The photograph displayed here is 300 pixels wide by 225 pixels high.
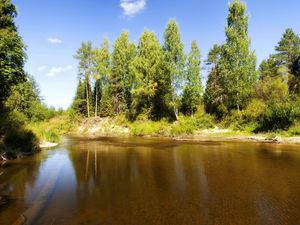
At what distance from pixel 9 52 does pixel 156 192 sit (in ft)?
42.5

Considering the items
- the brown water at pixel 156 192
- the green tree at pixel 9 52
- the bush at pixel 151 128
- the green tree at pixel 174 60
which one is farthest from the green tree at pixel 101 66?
the brown water at pixel 156 192

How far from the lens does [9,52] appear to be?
14766 mm

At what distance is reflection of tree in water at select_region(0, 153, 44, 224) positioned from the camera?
6.81 metres

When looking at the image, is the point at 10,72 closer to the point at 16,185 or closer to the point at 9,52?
the point at 9,52

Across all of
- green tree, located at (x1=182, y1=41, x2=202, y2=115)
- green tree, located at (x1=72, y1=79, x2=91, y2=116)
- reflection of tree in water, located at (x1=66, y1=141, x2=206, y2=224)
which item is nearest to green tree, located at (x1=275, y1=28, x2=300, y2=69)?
green tree, located at (x1=182, y1=41, x2=202, y2=115)

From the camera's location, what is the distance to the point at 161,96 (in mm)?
40812

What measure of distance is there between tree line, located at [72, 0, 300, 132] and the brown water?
17.5 m

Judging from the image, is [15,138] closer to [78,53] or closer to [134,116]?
[134,116]

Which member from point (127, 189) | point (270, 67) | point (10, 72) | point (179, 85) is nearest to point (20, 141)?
A: point (10, 72)

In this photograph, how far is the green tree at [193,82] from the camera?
35562 mm

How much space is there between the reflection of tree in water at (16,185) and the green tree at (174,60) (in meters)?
24.7

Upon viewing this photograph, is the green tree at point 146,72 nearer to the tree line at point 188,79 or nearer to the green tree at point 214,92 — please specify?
the tree line at point 188,79

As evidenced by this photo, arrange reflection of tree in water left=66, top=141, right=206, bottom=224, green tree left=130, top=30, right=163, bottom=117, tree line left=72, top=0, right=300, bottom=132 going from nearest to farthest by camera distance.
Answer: reflection of tree in water left=66, top=141, right=206, bottom=224
tree line left=72, top=0, right=300, bottom=132
green tree left=130, top=30, right=163, bottom=117

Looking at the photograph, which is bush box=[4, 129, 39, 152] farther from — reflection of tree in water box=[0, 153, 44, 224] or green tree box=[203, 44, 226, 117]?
green tree box=[203, 44, 226, 117]
